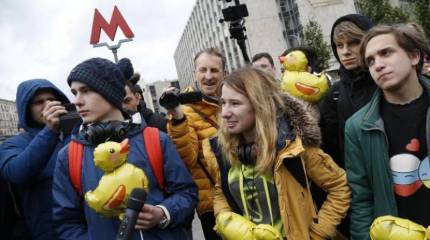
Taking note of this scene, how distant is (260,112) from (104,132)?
86cm

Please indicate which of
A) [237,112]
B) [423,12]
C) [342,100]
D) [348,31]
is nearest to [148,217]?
[237,112]

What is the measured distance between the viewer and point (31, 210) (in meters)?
2.72

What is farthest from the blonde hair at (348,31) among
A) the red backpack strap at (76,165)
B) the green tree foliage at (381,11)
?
the green tree foliage at (381,11)

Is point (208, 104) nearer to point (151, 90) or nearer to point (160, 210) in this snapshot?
point (160, 210)

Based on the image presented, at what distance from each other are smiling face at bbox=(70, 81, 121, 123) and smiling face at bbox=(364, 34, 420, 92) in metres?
1.48

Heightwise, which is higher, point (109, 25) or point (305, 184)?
point (109, 25)

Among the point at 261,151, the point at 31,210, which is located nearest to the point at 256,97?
the point at 261,151

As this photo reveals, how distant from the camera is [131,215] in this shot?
1566 mm

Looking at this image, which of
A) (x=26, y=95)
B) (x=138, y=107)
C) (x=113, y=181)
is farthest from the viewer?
(x=138, y=107)

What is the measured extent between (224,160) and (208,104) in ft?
2.52

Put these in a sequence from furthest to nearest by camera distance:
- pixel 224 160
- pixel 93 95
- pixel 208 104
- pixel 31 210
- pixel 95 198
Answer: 1. pixel 208 104
2. pixel 31 210
3. pixel 224 160
4. pixel 93 95
5. pixel 95 198

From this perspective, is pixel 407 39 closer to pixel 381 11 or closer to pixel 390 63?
pixel 390 63

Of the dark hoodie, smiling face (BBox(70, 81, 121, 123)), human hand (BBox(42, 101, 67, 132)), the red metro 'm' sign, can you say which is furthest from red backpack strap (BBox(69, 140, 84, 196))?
the red metro 'm' sign

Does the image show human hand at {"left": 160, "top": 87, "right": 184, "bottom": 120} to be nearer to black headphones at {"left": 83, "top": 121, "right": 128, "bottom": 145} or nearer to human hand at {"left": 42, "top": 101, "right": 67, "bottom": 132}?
black headphones at {"left": 83, "top": 121, "right": 128, "bottom": 145}
